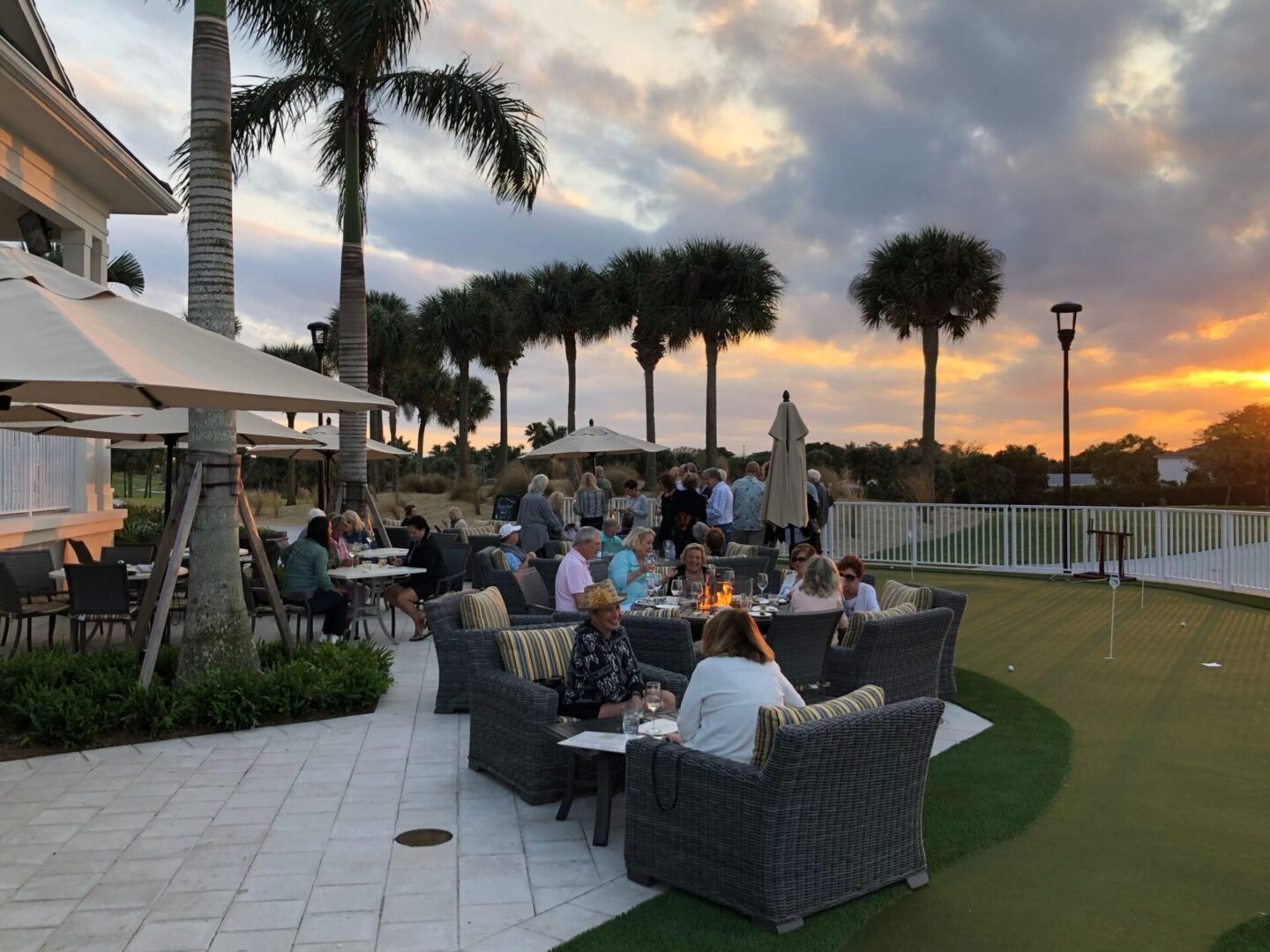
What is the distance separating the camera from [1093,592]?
14.2 metres

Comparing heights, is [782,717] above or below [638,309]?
below

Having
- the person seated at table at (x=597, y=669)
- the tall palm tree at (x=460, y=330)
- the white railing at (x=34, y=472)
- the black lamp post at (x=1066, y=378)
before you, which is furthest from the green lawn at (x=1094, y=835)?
the tall palm tree at (x=460, y=330)

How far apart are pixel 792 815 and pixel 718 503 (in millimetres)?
10414

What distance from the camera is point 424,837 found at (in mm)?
4652

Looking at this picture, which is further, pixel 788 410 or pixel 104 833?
pixel 788 410

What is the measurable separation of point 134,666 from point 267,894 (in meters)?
3.86

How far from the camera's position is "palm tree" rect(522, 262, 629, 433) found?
117 feet

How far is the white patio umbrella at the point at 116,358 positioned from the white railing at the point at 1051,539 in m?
13.2

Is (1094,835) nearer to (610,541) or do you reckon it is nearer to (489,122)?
(610,541)

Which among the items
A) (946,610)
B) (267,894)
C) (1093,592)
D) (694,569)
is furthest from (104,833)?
(1093,592)

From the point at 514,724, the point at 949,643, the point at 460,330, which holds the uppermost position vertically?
the point at 460,330

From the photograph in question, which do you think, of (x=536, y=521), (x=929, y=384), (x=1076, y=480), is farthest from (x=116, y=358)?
(x=1076, y=480)

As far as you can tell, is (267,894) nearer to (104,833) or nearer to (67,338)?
(104,833)

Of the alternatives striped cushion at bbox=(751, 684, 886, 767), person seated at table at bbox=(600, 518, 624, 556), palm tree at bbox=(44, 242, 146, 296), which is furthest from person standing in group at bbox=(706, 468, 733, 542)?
palm tree at bbox=(44, 242, 146, 296)
